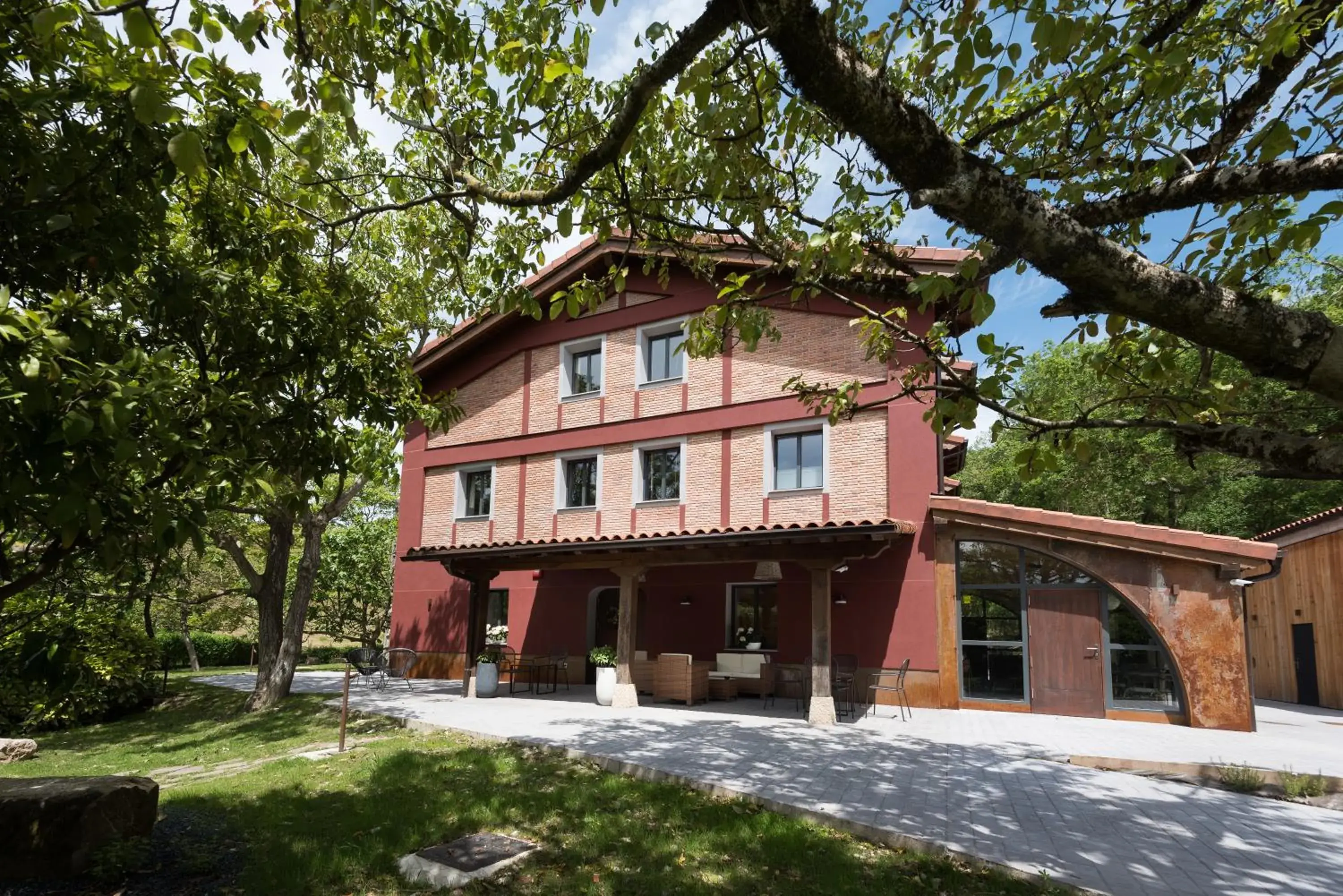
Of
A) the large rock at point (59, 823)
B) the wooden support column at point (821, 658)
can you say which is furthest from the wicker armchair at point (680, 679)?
the large rock at point (59, 823)

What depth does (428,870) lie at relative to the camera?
16.5ft

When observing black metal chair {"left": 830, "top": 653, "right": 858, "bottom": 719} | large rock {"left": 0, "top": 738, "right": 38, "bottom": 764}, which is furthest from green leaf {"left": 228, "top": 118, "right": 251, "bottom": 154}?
large rock {"left": 0, "top": 738, "right": 38, "bottom": 764}

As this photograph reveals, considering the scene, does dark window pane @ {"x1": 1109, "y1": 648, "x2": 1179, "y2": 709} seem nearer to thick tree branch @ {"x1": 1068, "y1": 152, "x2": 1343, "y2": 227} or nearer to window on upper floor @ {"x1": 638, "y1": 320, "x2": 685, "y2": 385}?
window on upper floor @ {"x1": 638, "y1": 320, "x2": 685, "y2": 385}

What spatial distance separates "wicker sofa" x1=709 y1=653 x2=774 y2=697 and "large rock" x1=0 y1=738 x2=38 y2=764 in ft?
34.3

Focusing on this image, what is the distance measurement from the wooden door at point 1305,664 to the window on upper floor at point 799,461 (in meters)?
11.9

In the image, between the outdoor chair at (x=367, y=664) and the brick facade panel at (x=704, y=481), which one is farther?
the outdoor chair at (x=367, y=664)

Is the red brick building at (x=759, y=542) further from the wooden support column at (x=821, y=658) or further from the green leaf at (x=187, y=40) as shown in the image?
the green leaf at (x=187, y=40)

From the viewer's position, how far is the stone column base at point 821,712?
443 inches

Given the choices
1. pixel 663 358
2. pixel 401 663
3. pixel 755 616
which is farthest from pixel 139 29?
pixel 401 663

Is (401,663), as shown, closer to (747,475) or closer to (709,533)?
(747,475)

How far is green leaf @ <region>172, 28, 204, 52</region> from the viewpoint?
2441 millimetres

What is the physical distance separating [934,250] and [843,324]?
2.11 m

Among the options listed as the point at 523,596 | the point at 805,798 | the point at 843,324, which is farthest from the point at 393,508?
the point at 805,798

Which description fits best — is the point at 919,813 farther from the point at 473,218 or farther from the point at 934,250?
the point at 934,250
